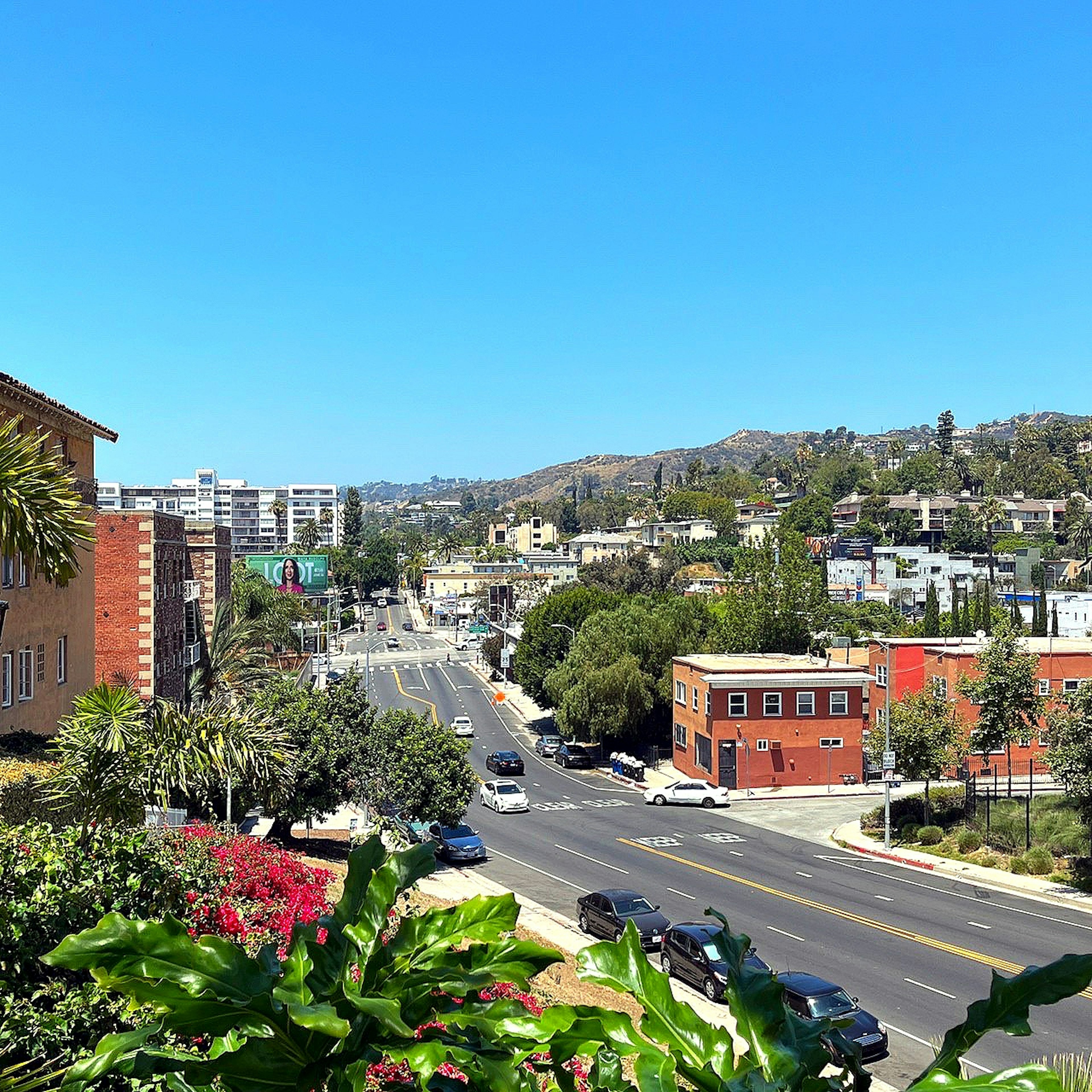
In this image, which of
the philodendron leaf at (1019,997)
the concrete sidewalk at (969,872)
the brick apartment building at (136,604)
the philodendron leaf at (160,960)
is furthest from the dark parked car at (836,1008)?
the brick apartment building at (136,604)

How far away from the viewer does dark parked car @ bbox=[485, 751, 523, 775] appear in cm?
5519

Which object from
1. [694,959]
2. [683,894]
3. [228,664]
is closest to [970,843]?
[683,894]

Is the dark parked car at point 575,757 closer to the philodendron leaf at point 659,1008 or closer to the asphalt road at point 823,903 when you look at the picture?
the asphalt road at point 823,903

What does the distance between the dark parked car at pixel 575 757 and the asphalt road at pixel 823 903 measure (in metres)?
7.43

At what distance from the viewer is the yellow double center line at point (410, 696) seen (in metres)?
75.6

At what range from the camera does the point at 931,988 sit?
72.4 feet

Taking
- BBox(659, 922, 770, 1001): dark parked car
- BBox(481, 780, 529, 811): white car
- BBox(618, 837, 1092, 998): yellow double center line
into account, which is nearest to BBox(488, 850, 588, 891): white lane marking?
BBox(618, 837, 1092, 998): yellow double center line

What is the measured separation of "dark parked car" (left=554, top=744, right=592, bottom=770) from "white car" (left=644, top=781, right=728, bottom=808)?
11193 mm

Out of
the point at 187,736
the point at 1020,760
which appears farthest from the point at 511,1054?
the point at 1020,760

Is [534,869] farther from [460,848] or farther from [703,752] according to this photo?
[703,752]

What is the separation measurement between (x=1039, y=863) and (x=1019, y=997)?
112 feet

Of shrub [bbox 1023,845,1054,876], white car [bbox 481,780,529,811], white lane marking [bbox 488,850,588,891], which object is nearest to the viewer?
white lane marking [bbox 488,850,588,891]

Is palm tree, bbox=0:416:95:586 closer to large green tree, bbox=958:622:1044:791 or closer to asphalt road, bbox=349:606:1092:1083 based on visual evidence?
asphalt road, bbox=349:606:1092:1083

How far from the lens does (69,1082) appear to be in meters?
3.30
